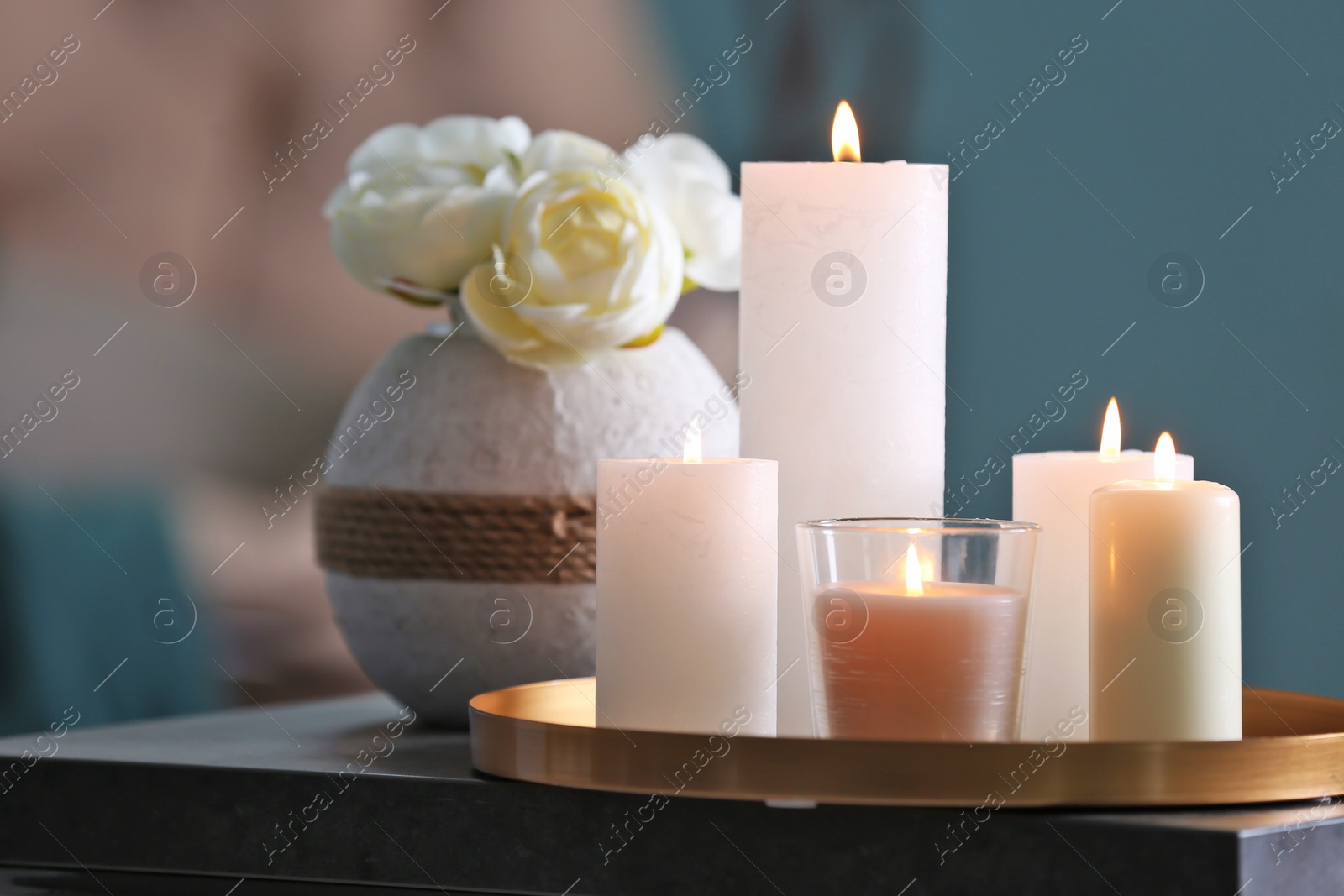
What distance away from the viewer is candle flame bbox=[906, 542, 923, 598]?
0.51 m

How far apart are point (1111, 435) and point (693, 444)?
0.17 metres

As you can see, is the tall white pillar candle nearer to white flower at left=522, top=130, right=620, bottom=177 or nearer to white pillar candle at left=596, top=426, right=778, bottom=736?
white pillar candle at left=596, top=426, right=778, bottom=736

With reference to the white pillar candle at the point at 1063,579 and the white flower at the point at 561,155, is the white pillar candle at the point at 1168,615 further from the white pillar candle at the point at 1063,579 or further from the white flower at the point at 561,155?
the white flower at the point at 561,155

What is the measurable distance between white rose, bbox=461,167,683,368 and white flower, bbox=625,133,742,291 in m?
0.04

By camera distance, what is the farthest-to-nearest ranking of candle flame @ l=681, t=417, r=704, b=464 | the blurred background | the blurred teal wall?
the blurred teal wall, the blurred background, candle flame @ l=681, t=417, r=704, b=464

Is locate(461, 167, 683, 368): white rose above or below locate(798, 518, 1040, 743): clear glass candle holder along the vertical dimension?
above

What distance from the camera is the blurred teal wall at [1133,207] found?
100cm

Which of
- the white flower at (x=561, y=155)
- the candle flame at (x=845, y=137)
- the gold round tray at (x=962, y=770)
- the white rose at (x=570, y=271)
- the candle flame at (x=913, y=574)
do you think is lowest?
the gold round tray at (x=962, y=770)

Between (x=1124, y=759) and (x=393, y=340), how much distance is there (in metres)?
0.64

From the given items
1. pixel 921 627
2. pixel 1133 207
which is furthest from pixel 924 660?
pixel 1133 207

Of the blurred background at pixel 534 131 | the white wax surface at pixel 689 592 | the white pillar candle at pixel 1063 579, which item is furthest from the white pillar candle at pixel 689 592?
the blurred background at pixel 534 131

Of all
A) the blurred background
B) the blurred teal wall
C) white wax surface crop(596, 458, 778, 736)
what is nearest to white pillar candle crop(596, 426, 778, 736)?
white wax surface crop(596, 458, 778, 736)

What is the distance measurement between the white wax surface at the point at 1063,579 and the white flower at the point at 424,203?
0.30 m

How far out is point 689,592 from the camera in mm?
→ 551
